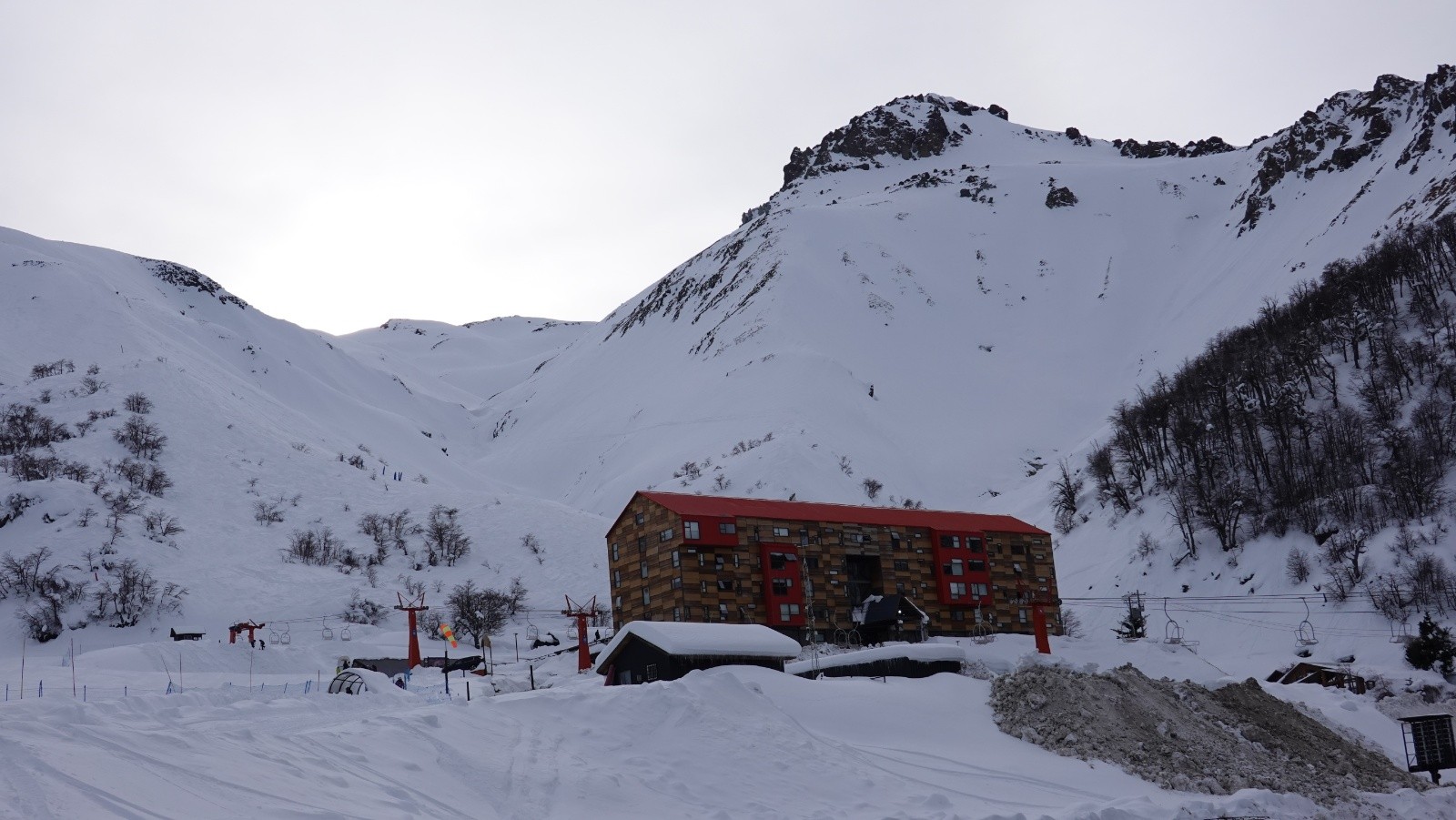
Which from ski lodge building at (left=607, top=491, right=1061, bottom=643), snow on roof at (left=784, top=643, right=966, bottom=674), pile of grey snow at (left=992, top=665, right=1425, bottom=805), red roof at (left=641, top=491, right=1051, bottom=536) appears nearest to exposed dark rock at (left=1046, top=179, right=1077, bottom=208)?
red roof at (left=641, top=491, right=1051, bottom=536)

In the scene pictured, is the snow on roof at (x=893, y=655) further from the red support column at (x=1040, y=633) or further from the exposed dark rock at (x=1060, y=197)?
the exposed dark rock at (x=1060, y=197)

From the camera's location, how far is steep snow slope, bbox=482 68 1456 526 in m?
104

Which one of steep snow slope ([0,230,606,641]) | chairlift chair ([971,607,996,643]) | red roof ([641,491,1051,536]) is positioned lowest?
chairlift chair ([971,607,996,643])

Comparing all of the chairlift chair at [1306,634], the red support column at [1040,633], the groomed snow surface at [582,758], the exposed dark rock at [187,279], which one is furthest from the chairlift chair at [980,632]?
the exposed dark rock at [187,279]

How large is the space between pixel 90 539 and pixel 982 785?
177 ft

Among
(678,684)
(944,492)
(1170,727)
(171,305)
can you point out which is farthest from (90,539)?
(171,305)

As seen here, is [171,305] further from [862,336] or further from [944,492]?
[944,492]

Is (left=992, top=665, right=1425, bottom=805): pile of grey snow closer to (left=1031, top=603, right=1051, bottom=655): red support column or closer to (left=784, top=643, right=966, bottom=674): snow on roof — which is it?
(left=784, top=643, right=966, bottom=674): snow on roof

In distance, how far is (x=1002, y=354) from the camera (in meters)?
131

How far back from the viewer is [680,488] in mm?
94688

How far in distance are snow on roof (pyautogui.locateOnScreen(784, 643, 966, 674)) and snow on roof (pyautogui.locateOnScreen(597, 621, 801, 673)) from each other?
172 centimetres

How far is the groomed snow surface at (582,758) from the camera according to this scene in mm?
18422

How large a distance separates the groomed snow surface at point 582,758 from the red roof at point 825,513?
16379mm

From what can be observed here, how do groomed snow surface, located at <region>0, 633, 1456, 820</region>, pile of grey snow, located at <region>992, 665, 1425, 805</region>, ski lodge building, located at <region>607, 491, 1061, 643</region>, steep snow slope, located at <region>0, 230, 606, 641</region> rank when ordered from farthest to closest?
steep snow slope, located at <region>0, 230, 606, 641</region>, ski lodge building, located at <region>607, 491, 1061, 643</region>, pile of grey snow, located at <region>992, 665, 1425, 805</region>, groomed snow surface, located at <region>0, 633, 1456, 820</region>
